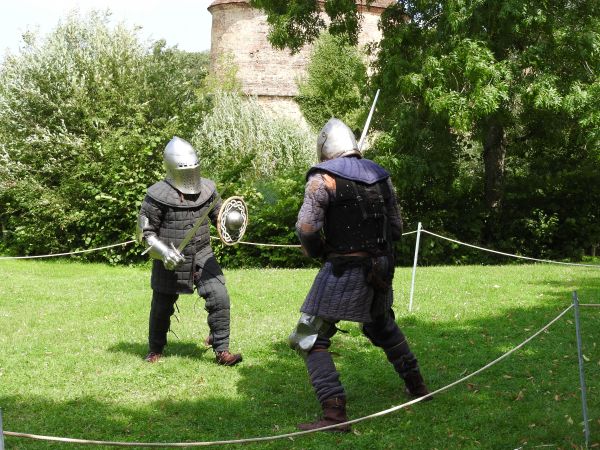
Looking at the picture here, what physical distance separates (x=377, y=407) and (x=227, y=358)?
5.62 ft

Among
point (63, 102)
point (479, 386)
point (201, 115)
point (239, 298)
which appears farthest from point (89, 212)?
point (479, 386)

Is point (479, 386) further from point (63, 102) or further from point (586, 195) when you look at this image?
point (63, 102)

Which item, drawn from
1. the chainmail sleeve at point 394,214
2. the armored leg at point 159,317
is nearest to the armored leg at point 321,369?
the chainmail sleeve at point 394,214

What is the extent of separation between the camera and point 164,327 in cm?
718

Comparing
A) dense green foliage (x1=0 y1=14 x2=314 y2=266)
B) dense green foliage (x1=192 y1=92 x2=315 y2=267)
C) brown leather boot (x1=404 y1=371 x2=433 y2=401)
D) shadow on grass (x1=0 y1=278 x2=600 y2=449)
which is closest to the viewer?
shadow on grass (x1=0 y1=278 x2=600 y2=449)

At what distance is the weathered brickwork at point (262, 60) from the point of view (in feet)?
113

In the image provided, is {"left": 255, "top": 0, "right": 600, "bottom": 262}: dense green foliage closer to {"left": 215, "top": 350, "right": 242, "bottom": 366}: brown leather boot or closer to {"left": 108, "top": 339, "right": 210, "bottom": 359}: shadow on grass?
{"left": 108, "top": 339, "right": 210, "bottom": 359}: shadow on grass

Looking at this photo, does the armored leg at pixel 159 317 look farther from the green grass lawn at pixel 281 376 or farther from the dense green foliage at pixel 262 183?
the dense green foliage at pixel 262 183

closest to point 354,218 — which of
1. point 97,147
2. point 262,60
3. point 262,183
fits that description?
point 97,147

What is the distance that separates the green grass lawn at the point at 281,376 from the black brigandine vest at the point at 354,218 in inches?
47.0

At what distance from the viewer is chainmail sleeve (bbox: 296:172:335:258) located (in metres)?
5.21

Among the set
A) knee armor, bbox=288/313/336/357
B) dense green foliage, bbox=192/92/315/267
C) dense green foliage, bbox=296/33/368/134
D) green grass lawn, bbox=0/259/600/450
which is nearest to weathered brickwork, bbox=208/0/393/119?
dense green foliage, bbox=296/33/368/134

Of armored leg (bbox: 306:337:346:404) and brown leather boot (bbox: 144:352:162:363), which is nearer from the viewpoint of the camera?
armored leg (bbox: 306:337:346:404)

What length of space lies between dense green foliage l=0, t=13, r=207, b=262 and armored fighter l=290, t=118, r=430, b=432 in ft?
38.8
